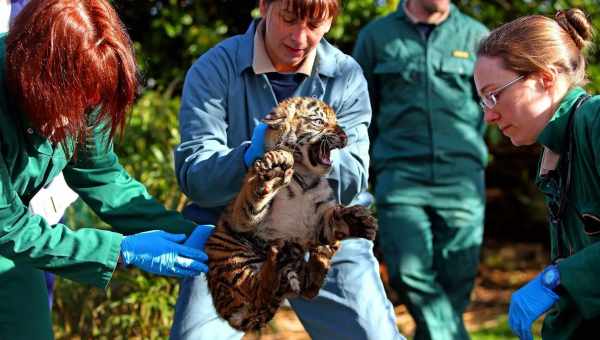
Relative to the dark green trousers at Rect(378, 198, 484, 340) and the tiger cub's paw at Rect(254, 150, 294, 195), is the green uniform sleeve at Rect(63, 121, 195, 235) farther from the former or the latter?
the dark green trousers at Rect(378, 198, 484, 340)

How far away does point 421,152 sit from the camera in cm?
546

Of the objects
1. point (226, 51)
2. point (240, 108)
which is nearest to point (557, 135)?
point (240, 108)

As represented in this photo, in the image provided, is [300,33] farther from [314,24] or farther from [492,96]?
[492,96]

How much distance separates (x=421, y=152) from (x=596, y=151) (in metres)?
2.67

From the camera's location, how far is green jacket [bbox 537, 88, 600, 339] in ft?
9.22

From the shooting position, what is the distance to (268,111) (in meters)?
3.70

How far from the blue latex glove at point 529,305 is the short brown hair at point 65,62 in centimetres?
155

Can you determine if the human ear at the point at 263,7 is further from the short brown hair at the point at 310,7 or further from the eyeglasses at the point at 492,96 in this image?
the eyeglasses at the point at 492,96

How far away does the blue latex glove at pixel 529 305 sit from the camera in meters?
2.92

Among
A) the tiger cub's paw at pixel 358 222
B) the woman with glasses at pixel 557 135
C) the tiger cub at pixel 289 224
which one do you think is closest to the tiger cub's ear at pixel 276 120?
the tiger cub at pixel 289 224

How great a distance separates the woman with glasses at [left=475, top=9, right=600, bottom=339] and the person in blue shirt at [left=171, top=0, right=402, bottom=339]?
701 mm

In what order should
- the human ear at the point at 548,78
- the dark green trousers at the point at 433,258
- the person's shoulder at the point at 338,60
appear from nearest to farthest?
the human ear at the point at 548,78 → the person's shoulder at the point at 338,60 → the dark green trousers at the point at 433,258

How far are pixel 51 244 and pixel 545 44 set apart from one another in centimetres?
193

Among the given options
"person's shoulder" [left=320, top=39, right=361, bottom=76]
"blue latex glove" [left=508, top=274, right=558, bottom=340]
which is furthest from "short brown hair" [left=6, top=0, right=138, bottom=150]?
"blue latex glove" [left=508, top=274, right=558, bottom=340]
